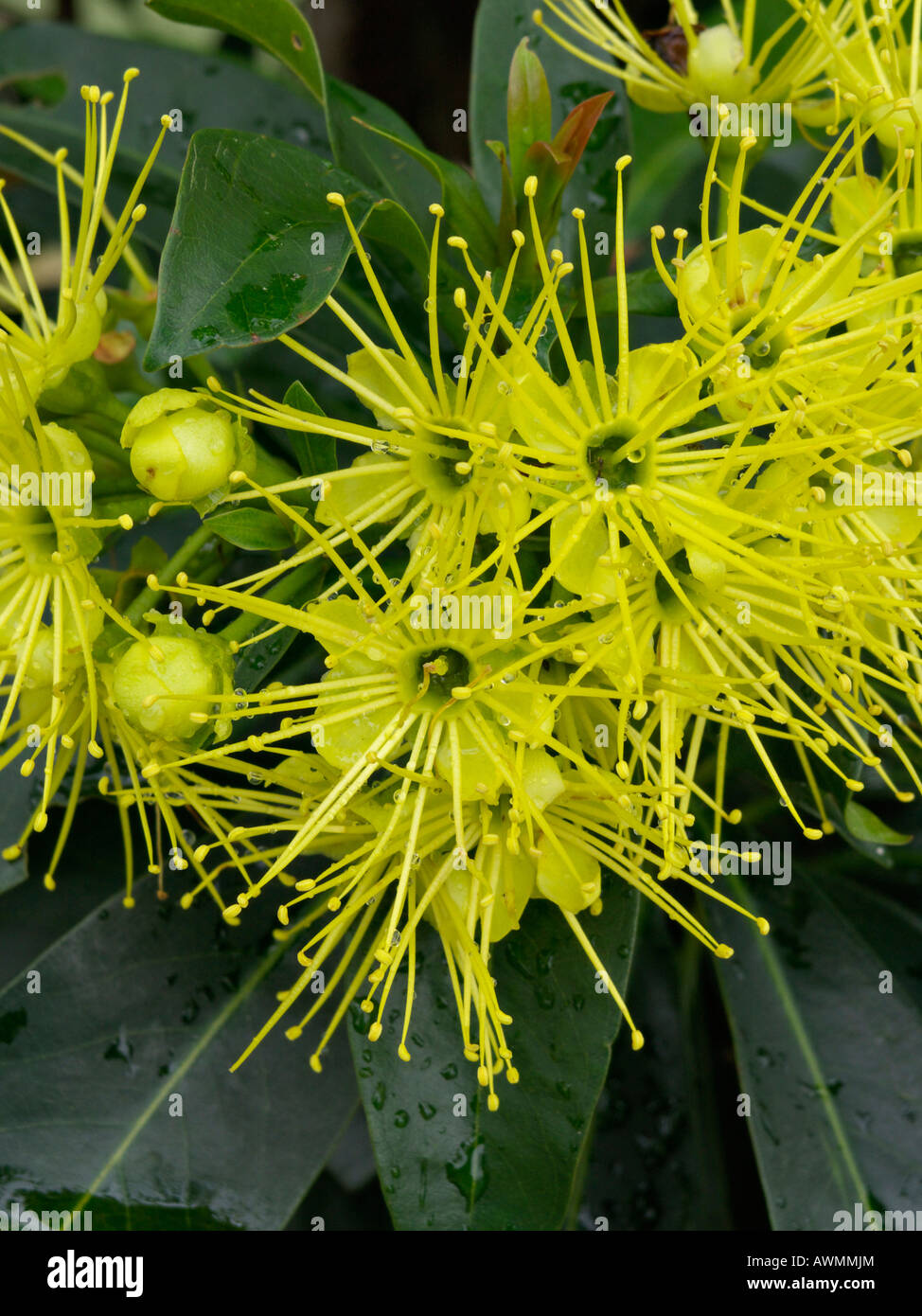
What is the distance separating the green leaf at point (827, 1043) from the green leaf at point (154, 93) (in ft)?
3.43

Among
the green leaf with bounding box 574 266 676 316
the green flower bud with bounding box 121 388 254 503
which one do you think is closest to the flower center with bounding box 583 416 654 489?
the green leaf with bounding box 574 266 676 316

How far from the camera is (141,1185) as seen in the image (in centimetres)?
107

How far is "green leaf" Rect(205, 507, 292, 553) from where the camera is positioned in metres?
0.79

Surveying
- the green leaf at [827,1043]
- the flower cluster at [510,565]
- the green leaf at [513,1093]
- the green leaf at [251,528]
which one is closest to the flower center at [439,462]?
the flower cluster at [510,565]

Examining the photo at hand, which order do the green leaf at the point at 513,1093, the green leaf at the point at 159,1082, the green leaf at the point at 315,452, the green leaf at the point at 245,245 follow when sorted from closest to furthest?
the green leaf at the point at 245,245 < the green leaf at the point at 315,452 < the green leaf at the point at 513,1093 < the green leaf at the point at 159,1082

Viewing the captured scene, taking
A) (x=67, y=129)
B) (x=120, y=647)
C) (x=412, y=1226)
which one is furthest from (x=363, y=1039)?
(x=67, y=129)

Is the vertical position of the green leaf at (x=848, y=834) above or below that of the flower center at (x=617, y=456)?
below

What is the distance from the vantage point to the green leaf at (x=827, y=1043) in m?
1.12

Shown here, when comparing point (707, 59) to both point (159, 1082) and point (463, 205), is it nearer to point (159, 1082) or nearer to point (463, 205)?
point (463, 205)

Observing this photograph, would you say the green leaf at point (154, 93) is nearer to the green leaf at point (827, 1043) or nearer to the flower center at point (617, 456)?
the flower center at point (617, 456)

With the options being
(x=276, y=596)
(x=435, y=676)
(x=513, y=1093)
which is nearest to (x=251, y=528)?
(x=276, y=596)

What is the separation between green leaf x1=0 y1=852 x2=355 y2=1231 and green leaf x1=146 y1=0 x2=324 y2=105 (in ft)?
2.58

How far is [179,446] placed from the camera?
2.44 ft

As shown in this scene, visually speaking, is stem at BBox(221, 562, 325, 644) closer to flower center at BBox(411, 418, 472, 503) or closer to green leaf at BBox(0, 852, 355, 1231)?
flower center at BBox(411, 418, 472, 503)
